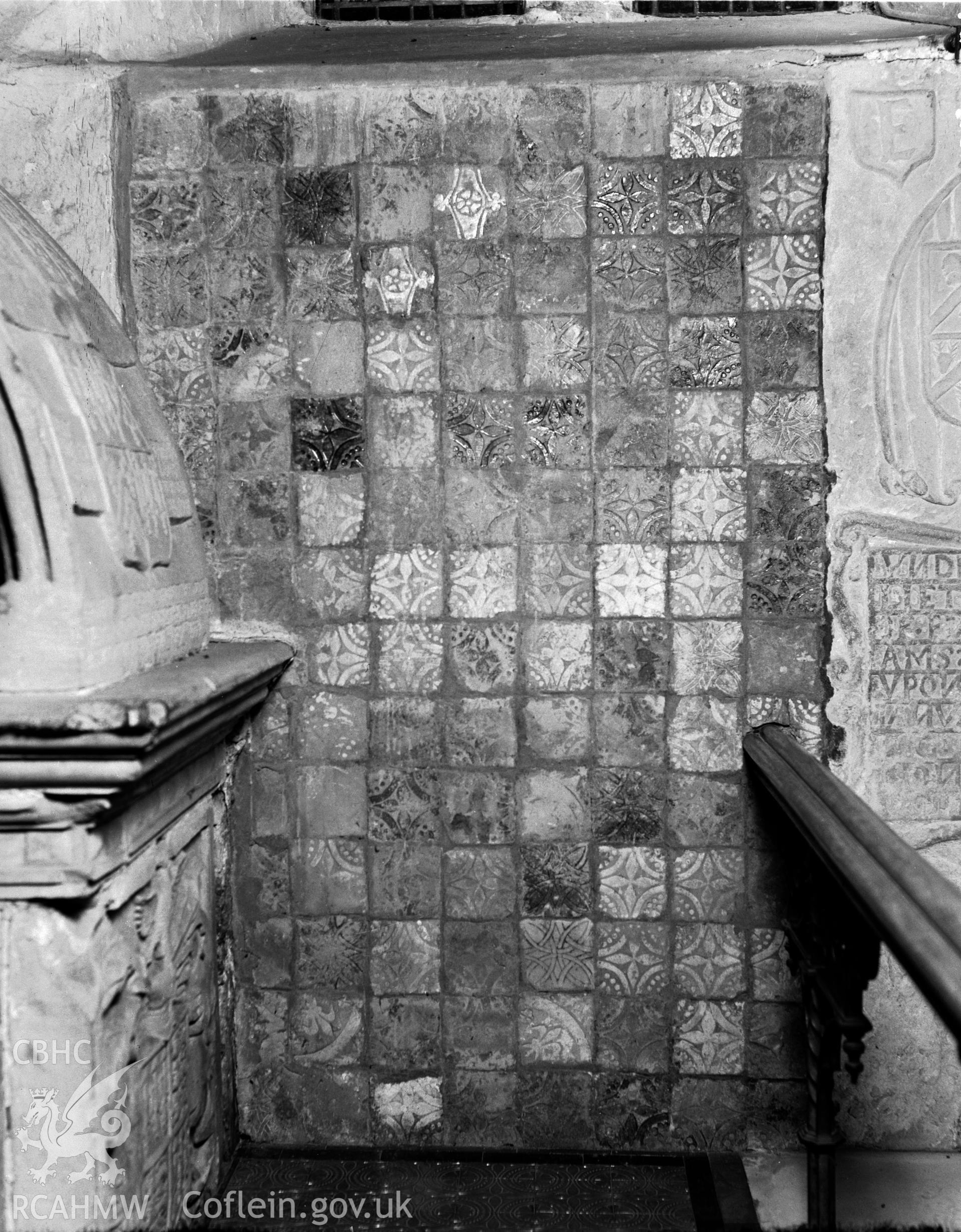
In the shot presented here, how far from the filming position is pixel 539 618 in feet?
A: 8.21

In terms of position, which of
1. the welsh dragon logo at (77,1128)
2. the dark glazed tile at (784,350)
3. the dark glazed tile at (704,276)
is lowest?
the welsh dragon logo at (77,1128)

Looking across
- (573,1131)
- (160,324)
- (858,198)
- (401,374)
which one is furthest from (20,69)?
(573,1131)

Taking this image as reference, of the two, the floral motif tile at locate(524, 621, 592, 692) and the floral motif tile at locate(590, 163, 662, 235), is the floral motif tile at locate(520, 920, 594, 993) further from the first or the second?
the floral motif tile at locate(590, 163, 662, 235)

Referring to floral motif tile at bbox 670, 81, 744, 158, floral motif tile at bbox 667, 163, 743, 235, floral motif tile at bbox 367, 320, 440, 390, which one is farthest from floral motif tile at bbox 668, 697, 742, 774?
floral motif tile at bbox 670, 81, 744, 158

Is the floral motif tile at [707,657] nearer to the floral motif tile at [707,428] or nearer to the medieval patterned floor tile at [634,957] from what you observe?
the floral motif tile at [707,428]

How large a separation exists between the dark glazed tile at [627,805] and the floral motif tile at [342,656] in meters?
0.61

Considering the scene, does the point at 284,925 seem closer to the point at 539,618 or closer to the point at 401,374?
the point at 539,618

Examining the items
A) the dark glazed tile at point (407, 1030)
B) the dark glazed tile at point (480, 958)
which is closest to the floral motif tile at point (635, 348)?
the dark glazed tile at point (480, 958)

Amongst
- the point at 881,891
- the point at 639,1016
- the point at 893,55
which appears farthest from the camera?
the point at 639,1016

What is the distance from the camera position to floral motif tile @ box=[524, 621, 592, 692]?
8.21 ft

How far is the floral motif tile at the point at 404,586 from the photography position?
2.51m

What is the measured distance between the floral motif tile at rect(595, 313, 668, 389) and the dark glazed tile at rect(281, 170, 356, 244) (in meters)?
0.64

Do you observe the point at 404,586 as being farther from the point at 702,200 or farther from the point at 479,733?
the point at 702,200

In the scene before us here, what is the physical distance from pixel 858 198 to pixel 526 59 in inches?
32.4
